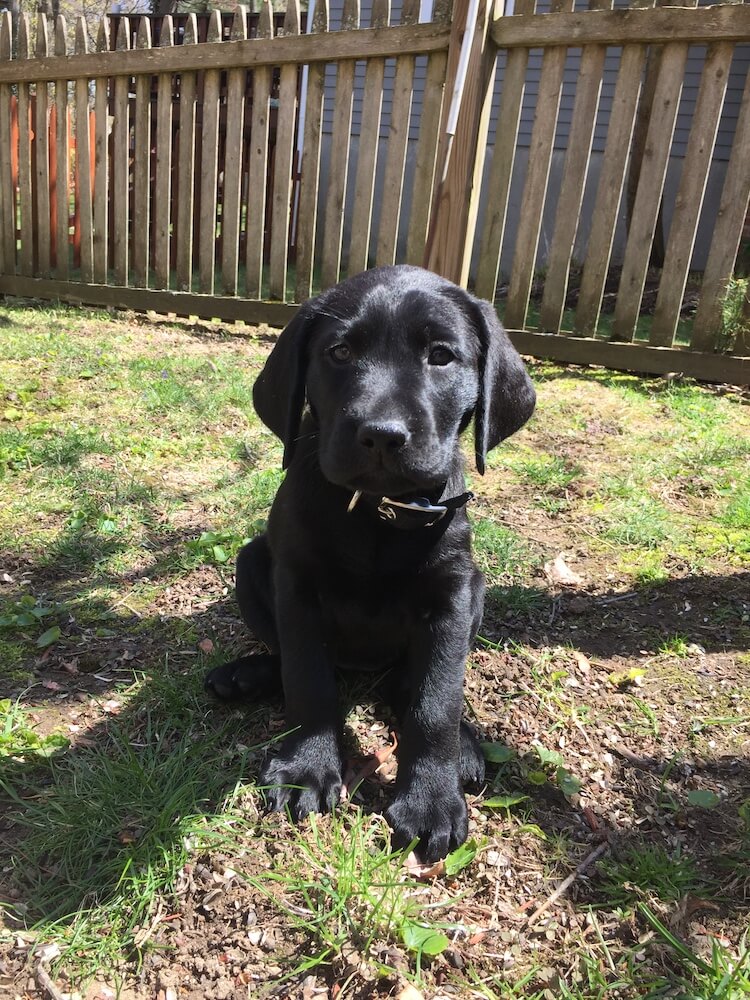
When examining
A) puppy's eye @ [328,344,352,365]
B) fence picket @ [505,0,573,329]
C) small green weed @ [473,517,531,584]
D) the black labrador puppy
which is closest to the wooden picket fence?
fence picket @ [505,0,573,329]

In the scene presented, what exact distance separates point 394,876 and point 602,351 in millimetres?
4380

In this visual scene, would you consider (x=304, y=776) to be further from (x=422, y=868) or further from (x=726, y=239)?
(x=726, y=239)

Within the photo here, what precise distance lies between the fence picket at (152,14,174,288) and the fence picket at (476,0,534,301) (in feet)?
9.06

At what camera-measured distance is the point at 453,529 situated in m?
2.28

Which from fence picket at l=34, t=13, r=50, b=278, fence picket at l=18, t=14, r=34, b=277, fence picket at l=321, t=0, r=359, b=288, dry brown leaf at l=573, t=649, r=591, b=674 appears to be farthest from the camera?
fence picket at l=18, t=14, r=34, b=277

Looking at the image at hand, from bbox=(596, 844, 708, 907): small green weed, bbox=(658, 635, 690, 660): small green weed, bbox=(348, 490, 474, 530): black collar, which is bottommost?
bbox=(596, 844, 708, 907): small green weed

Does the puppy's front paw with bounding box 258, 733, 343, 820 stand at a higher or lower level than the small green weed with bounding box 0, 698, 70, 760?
higher

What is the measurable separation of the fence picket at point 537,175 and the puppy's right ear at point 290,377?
348 centimetres

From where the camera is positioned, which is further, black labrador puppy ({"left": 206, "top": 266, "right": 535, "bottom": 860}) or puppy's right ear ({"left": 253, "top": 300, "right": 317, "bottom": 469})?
puppy's right ear ({"left": 253, "top": 300, "right": 317, "bottom": 469})

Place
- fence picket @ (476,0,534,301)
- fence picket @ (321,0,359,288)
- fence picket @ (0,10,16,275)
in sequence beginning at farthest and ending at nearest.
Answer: fence picket @ (0,10,16,275)
fence picket @ (321,0,359,288)
fence picket @ (476,0,534,301)

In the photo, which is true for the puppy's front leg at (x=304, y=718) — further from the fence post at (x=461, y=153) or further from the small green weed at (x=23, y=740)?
the fence post at (x=461, y=153)

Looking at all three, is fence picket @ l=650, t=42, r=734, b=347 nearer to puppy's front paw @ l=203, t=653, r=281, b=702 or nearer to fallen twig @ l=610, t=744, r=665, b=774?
fallen twig @ l=610, t=744, r=665, b=774

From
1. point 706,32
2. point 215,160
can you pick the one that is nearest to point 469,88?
point 706,32

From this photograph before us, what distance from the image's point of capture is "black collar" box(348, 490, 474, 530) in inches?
83.7
